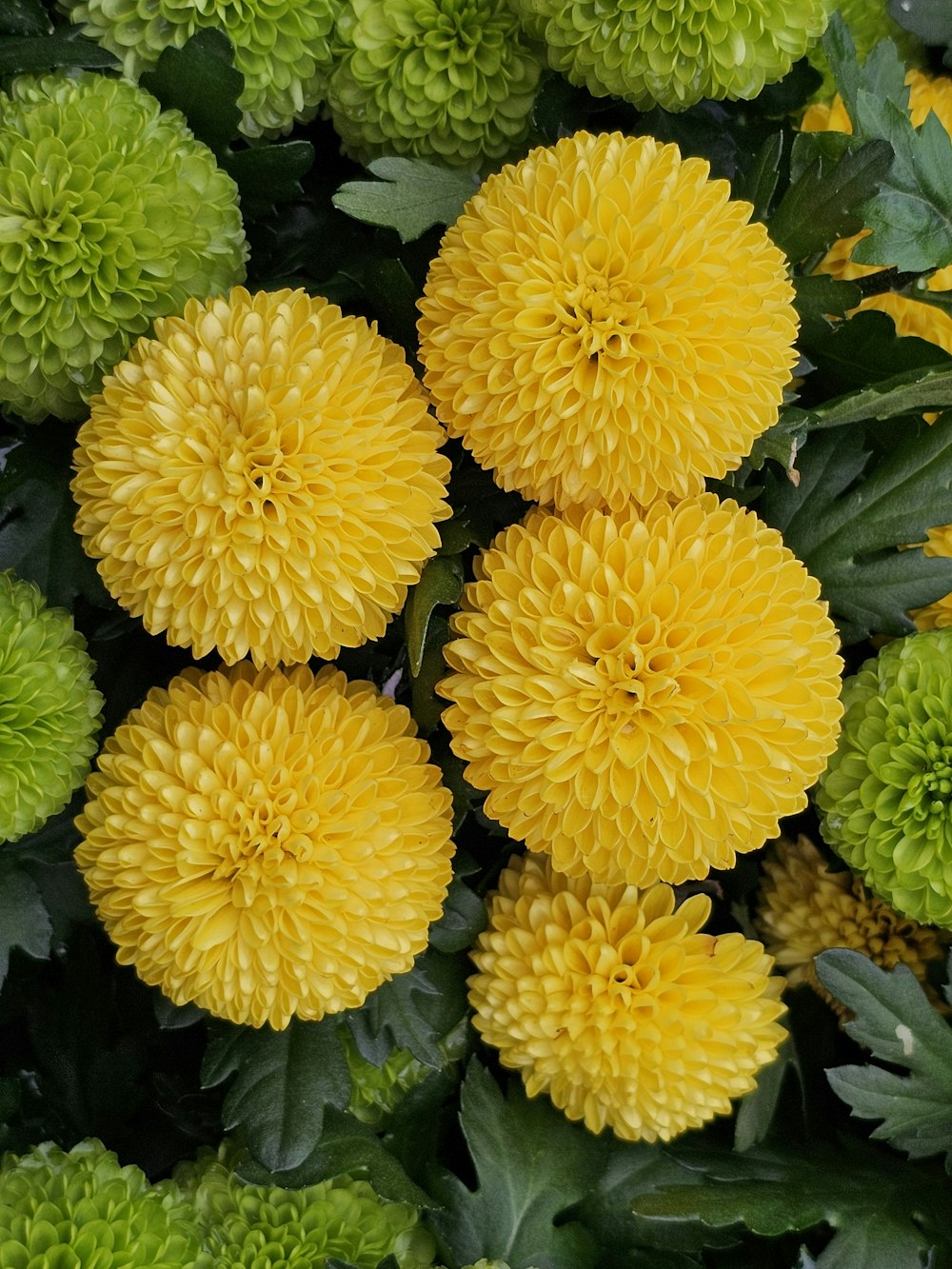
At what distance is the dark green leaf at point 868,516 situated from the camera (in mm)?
812

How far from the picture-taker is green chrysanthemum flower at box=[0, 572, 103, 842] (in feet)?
2.32

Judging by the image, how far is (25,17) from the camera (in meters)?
0.79

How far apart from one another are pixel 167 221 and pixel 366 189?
131 millimetres

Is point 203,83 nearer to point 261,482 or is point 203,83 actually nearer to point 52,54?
point 52,54

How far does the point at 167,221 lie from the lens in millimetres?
718

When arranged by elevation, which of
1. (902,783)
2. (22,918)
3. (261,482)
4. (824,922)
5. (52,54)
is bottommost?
(22,918)

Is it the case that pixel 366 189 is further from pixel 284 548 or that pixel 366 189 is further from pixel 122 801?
pixel 122 801

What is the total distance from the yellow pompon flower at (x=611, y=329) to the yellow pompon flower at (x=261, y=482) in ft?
0.17

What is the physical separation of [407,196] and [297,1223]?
2.24 feet

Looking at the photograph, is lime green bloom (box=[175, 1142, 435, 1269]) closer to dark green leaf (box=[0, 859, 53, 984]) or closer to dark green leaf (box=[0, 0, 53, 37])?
dark green leaf (box=[0, 859, 53, 984])

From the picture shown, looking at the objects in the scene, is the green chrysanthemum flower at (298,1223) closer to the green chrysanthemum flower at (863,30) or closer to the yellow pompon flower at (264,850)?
the yellow pompon flower at (264,850)

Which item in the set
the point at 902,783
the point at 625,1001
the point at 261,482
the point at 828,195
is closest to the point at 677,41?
the point at 828,195

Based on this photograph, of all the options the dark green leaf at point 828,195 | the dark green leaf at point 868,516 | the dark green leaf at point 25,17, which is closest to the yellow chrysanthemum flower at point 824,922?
the dark green leaf at point 868,516

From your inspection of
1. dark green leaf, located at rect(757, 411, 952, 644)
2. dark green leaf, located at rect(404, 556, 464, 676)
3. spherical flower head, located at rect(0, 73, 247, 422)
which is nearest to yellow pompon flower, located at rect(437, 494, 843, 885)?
dark green leaf, located at rect(404, 556, 464, 676)
